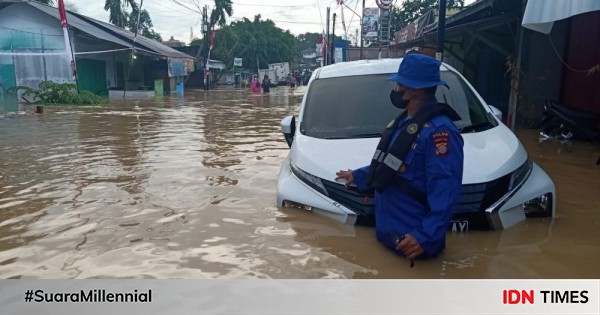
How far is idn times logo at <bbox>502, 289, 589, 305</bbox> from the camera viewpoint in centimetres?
264

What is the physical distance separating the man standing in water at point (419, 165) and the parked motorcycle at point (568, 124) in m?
7.10

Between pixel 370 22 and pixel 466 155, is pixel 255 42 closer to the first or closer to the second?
pixel 370 22

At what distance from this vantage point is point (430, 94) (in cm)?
281

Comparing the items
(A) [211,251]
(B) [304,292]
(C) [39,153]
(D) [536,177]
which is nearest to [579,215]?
(D) [536,177]

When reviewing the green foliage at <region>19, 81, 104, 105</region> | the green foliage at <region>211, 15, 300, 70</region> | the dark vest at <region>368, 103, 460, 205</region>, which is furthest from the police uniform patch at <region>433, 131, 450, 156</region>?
the green foliage at <region>211, 15, 300, 70</region>

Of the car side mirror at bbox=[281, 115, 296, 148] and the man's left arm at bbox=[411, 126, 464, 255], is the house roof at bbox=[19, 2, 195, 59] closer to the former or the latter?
the car side mirror at bbox=[281, 115, 296, 148]

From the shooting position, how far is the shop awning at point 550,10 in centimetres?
619

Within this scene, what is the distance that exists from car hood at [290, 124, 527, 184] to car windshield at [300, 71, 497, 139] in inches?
7.3

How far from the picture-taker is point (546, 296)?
2689mm

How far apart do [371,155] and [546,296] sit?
1572 mm

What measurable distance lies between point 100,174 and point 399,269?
473cm

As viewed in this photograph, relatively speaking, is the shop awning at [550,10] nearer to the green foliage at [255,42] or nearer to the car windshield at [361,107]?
the car windshield at [361,107]

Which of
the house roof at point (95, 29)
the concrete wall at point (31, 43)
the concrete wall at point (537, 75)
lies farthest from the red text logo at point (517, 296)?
the concrete wall at point (31, 43)

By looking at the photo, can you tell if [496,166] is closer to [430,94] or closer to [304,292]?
[430,94]
